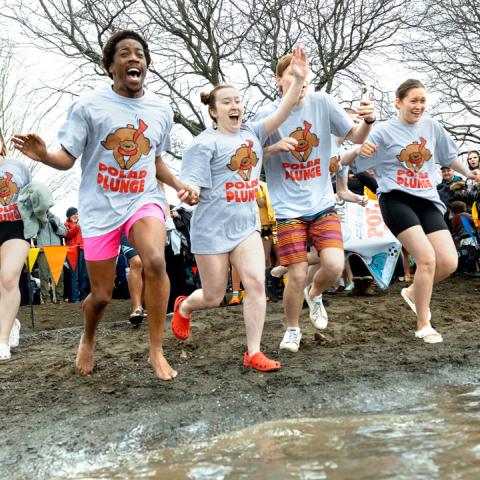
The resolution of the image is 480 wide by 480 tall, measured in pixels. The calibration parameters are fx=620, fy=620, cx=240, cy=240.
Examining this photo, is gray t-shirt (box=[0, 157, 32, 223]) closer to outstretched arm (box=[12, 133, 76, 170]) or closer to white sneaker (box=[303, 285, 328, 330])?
outstretched arm (box=[12, 133, 76, 170])

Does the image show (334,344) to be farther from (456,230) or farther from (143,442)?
(456,230)

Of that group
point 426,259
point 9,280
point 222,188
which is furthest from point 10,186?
point 426,259

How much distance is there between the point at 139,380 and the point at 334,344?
5.91 feet

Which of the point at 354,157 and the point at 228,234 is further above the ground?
the point at 354,157

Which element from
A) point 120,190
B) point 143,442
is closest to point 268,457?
point 143,442

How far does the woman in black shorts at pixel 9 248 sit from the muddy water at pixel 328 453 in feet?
10.1

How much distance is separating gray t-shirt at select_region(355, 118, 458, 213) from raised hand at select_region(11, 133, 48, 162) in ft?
8.92

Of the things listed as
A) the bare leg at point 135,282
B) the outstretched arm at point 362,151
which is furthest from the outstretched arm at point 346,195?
the bare leg at point 135,282

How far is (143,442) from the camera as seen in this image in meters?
2.84

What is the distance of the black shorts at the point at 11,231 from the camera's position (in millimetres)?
5492

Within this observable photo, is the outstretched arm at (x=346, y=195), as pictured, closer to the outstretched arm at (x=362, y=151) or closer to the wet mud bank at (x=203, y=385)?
the outstretched arm at (x=362, y=151)

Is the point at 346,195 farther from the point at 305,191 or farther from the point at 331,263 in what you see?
the point at 331,263

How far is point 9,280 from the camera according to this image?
542cm

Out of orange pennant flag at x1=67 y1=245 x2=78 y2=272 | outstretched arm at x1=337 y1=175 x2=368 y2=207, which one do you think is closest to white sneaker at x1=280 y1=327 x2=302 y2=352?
outstretched arm at x1=337 y1=175 x2=368 y2=207
